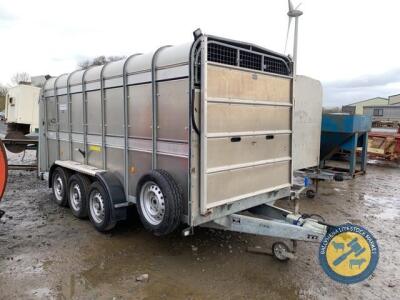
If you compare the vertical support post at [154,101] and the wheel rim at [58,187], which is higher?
the vertical support post at [154,101]

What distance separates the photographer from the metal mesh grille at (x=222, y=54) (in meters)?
3.73

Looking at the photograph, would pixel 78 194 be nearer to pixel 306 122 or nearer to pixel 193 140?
pixel 193 140

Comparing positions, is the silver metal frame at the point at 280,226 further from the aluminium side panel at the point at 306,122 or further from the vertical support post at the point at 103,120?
the aluminium side panel at the point at 306,122

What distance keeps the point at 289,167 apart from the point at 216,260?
1706 millimetres

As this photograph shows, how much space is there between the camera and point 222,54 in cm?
386

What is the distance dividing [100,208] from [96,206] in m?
0.15

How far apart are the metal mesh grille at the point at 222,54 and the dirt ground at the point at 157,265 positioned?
2.53 m

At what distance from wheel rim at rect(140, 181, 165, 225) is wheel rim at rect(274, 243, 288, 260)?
156 centimetres

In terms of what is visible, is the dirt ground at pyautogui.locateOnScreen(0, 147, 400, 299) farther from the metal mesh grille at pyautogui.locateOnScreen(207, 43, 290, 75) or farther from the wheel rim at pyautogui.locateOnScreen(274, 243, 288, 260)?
the metal mesh grille at pyautogui.locateOnScreen(207, 43, 290, 75)

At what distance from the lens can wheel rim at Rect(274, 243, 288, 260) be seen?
426 cm

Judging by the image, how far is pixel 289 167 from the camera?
491cm

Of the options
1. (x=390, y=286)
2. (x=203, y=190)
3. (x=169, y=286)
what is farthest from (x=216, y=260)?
(x=390, y=286)

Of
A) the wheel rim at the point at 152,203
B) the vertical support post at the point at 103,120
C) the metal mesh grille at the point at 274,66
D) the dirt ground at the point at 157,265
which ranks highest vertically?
the metal mesh grille at the point at 274,66

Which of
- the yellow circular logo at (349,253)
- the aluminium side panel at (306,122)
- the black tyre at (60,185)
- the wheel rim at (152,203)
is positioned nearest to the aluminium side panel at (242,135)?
the wheel rim at (152,203)
